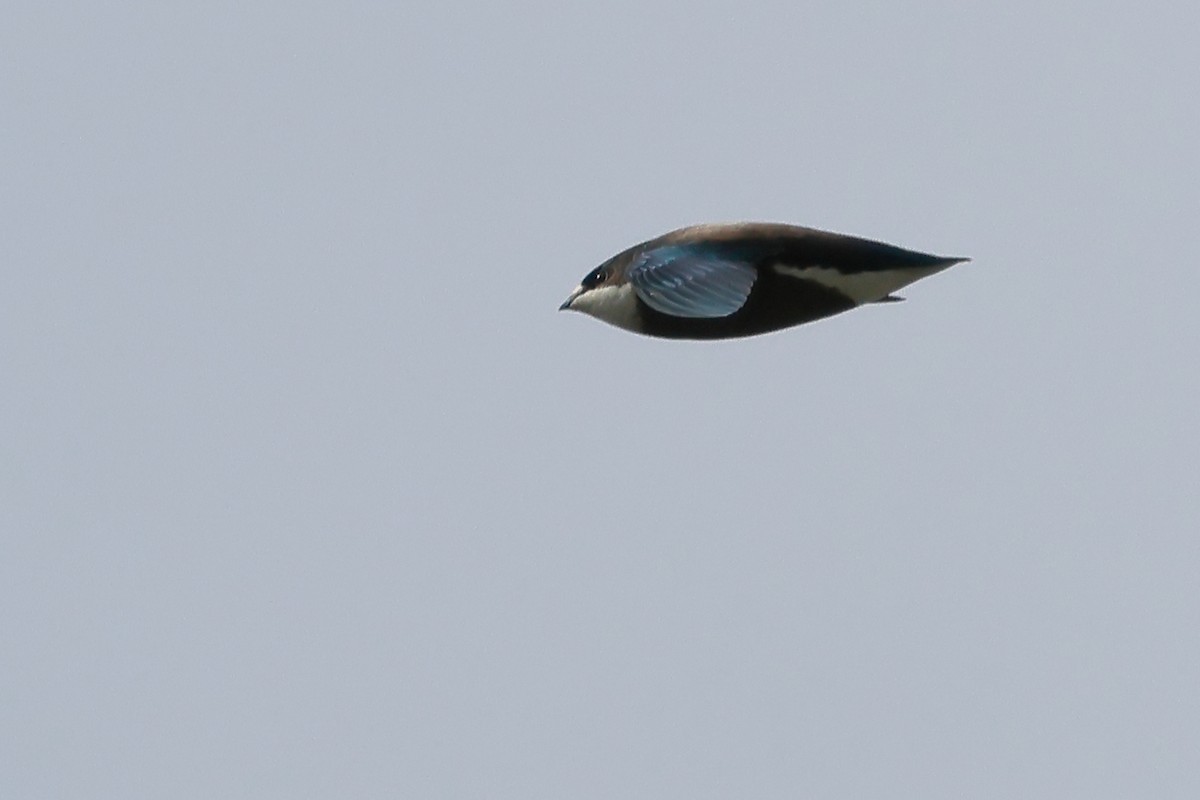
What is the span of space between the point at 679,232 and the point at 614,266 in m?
0.57

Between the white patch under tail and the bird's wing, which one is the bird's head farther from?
the white patch under tail

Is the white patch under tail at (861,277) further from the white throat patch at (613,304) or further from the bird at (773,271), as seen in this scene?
the white throat patch at (613,304)

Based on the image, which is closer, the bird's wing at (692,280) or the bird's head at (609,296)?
the bird's wing at (692,280)

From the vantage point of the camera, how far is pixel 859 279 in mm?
13766

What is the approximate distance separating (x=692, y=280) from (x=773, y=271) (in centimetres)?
86

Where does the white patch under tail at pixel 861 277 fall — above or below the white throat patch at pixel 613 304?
above

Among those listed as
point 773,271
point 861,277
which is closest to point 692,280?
point 773,271

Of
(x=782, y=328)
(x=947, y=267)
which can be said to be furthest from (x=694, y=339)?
(x=947, y=267)

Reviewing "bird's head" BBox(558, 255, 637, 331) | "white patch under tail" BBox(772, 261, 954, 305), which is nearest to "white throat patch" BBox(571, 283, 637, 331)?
"bird's head" BBox(558, 255, 637, 331)

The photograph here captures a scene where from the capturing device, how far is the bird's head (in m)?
13.8

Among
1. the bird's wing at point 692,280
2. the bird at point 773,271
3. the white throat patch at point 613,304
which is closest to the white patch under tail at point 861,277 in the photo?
the bird at point 773,271

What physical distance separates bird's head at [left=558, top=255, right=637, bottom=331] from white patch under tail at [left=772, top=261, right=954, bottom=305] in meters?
0.91

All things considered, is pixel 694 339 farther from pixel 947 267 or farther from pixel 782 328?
pixel 947 267

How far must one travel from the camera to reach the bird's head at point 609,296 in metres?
13.8
